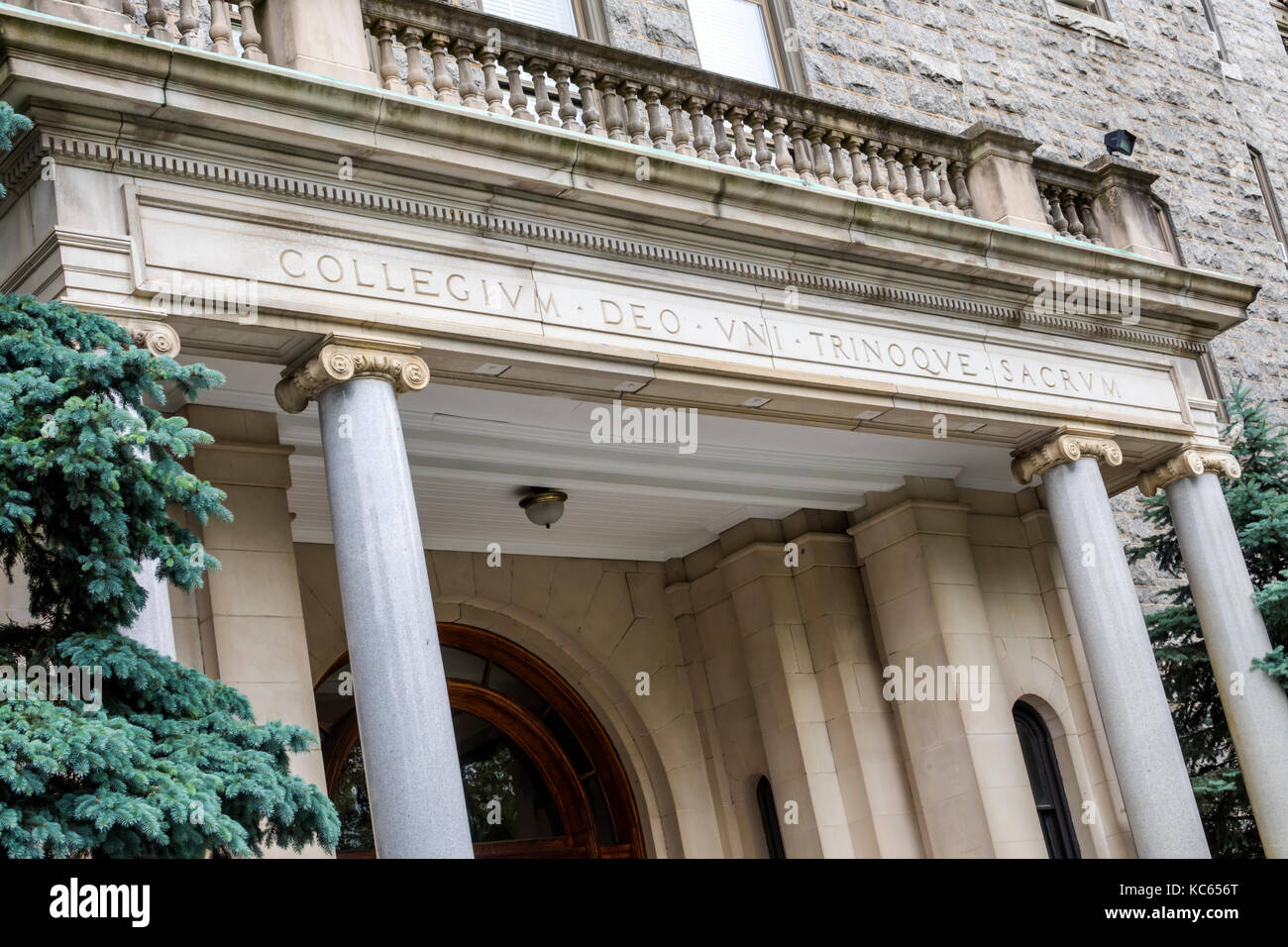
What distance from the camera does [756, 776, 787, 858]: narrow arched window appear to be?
554 inches

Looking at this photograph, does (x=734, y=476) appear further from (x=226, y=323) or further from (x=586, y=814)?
(x=226, y=323)

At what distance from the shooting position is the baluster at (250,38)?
8.84m

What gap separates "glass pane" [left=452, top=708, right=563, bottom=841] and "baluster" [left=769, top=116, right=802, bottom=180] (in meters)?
5.62

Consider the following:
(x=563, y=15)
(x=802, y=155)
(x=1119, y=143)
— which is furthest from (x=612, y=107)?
(x=1119, y=143)

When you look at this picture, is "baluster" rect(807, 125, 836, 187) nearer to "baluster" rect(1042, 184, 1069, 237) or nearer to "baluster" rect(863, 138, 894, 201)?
"baluster" rect(863, 138, 894, 201)

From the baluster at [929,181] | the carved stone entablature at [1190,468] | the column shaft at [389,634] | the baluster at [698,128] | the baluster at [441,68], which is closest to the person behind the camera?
the column shaft at [389,634]

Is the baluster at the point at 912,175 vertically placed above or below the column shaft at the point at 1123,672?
above

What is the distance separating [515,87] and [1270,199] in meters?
15.5

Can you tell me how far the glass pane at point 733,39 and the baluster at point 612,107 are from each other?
167 inches

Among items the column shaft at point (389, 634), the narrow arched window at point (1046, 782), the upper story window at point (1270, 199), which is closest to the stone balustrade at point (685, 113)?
the column shaft at point (389, 634)

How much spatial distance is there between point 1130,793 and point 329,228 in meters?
7.32

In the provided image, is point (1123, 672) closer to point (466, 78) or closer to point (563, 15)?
point (466, 78)

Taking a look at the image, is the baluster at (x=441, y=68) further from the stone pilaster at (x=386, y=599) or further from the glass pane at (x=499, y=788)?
the glass pane at (x=499, y=788)
